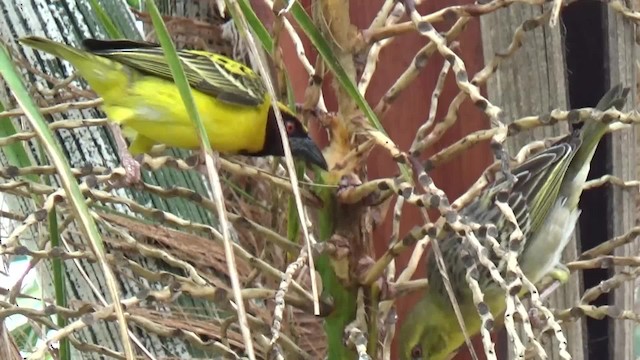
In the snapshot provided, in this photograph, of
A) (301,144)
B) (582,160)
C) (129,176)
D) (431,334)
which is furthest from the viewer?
(582,160)

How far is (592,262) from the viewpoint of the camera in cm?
82

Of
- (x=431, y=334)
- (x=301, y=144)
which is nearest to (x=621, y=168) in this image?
(x=431, y=334)

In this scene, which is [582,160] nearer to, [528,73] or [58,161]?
[528,73]

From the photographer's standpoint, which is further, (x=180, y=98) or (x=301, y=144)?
(x=180, y=98)

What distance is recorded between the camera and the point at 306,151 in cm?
94

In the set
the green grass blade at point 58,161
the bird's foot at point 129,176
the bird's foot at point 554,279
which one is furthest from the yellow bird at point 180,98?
the green grass blade at point 58,161

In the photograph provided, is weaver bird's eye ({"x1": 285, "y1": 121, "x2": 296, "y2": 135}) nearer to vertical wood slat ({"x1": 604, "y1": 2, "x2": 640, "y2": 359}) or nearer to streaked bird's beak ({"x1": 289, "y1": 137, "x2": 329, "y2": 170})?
streaked bird's beak ({"x1": 289, "y1": 137, "x2": 329, "y2": 170})

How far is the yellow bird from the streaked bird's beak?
175mm

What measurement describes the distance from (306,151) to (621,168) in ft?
1.61

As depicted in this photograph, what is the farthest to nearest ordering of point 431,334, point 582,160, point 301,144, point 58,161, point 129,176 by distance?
point 582,160, point 431,334, point 301,144, point 129,176, point 58,161

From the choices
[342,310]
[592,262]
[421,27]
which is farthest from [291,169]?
[592,262]

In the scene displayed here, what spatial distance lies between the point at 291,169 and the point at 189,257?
0.64 m

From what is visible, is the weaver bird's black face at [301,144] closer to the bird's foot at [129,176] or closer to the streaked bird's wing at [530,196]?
the bird's foot at [129,176]

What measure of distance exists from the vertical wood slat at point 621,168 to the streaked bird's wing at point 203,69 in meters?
0.51
